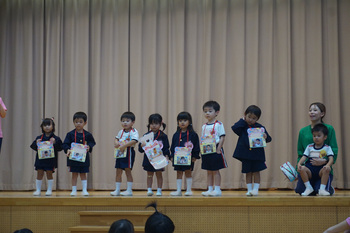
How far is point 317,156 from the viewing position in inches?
211

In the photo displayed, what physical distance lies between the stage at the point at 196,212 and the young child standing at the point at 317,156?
25 cm

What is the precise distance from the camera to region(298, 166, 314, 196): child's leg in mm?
5273

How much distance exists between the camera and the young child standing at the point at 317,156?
523 centimetres

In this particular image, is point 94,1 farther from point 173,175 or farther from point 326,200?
point 326,200

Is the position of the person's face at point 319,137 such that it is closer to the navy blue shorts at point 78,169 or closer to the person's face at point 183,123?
the person's face at point 183,123

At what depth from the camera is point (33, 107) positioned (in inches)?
316

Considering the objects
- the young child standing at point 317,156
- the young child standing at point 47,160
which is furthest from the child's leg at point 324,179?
the young child standing at point 47,160

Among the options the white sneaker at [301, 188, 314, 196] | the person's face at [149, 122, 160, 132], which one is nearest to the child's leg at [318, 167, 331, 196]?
the white sneaker at [301, 188, 314, 196]

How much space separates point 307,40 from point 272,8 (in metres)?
0.81

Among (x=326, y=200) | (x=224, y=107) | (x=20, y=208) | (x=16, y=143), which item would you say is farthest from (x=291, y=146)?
(x=16, y=143)

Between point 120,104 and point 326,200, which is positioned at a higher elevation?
point 120,104

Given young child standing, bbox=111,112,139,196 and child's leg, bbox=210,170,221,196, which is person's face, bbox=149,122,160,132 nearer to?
young child standing, bbox=111,112,139,196

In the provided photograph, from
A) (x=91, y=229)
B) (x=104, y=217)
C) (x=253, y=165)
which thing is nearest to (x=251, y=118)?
(x=253, y=165)

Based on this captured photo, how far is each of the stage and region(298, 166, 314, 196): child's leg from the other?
0.17 meters
